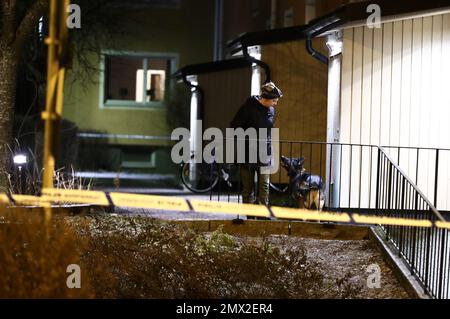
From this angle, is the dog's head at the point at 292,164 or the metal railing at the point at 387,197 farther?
the dog's head at the point at 292,164

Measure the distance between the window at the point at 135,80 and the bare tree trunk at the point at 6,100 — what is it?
1408 centimetres

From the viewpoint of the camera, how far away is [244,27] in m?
24.9

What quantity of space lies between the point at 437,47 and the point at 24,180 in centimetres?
629

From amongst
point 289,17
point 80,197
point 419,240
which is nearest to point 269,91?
point 80,197

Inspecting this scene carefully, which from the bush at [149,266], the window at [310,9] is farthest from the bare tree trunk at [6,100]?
the window at [310,9]

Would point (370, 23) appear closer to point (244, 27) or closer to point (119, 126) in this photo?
point (244, 27)

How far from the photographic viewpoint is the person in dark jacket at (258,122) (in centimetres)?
1093

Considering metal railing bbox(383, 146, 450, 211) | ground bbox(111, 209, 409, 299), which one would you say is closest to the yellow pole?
ground bbox(111, 209, 409, 299)

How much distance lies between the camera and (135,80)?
2650cm

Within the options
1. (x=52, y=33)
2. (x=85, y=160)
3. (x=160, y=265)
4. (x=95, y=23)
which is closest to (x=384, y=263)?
(x=160, y=265)

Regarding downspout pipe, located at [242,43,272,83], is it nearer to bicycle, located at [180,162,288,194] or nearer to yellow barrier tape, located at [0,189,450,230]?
bicycle, located at [180,162,288,194]

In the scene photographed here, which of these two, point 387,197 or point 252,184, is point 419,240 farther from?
point 252,184

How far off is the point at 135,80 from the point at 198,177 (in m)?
7.94

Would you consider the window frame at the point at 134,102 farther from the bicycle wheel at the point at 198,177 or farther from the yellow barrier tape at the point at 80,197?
the yellow barrier tape at the point at 80,197
